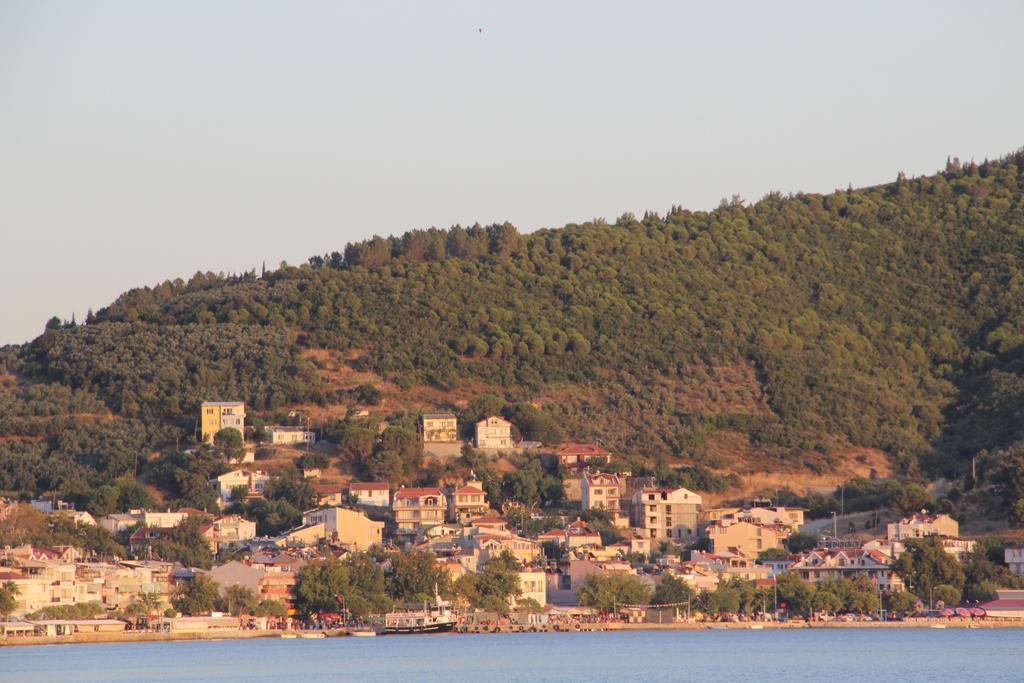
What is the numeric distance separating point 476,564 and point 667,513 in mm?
14031

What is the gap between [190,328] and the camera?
127 m

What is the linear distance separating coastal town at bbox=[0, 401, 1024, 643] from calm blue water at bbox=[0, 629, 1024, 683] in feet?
7.61

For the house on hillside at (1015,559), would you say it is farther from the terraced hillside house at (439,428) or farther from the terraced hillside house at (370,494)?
the terraced hillside house at (439,428)

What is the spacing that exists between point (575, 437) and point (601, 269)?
25.3m

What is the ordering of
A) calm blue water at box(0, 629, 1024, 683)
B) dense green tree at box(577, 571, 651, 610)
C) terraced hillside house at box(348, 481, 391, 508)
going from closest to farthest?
calm blue water at box(0, 629, 1024, 683) → dense green tree at box(577, 571, 651, 610) → terraced hillside house at box(348, 481, 391, 508)

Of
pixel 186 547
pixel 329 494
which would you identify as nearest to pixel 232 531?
pixel 186 547

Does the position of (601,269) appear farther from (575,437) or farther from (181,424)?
(181,424)

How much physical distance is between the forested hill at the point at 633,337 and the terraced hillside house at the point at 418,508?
14.9 metres

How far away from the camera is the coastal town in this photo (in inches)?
3398

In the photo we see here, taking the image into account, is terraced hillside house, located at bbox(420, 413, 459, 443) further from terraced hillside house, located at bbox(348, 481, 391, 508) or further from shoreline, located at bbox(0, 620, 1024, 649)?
shoreline, located at bbox(0, 620, 1024, 649)

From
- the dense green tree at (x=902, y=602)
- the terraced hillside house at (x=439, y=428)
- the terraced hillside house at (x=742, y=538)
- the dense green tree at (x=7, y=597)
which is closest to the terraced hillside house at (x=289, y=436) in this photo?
the terraced hillside house at (x=439, y=428)

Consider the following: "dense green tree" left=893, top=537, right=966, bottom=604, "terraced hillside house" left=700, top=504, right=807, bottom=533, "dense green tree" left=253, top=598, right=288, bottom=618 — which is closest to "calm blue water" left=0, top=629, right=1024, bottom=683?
"dense green tree" left=253, top=598, right=288, bottom=618

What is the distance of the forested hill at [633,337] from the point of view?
115562 mm

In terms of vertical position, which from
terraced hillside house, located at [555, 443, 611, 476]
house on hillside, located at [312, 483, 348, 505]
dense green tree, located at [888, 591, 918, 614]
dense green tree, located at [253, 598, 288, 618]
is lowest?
dense green tree, located at [888, 591, 918, 614]
